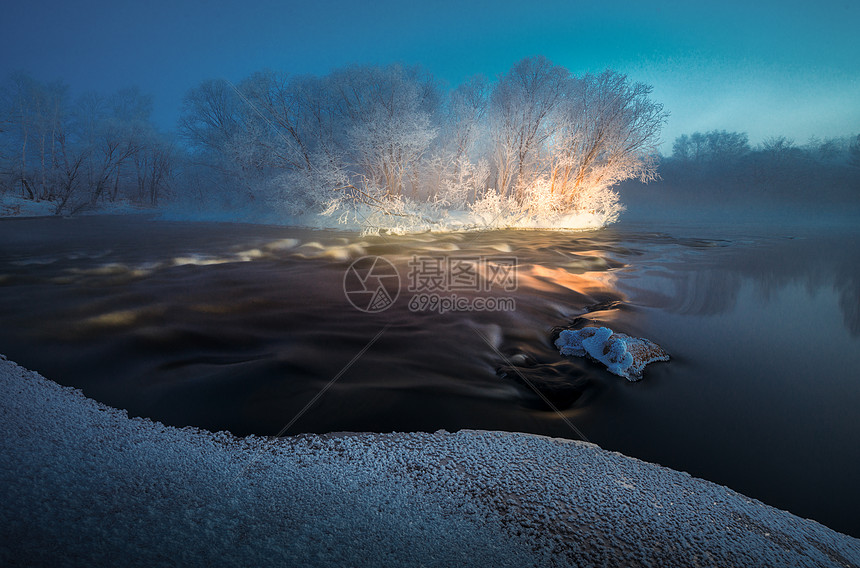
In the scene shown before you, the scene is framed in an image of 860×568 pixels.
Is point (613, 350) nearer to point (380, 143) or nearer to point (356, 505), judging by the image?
point (356, 505)

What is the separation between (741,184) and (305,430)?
196 feet

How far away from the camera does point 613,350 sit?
2.96m

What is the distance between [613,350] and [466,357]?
4.03 feet

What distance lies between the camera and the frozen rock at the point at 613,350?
9.35 ft

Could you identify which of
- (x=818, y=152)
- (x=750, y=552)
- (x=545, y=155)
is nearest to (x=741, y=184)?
(x=818, y=152)

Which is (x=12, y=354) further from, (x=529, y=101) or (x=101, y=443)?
(x=529, y=101)

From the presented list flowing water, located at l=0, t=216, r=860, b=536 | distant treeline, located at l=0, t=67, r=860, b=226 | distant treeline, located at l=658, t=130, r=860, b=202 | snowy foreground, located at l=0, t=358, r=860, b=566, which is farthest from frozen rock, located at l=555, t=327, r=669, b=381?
distant treeline, located at l=658, t=130, r=860, b=202

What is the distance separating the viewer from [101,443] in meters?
1.51

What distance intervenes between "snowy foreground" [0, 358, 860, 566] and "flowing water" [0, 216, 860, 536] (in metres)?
0.32

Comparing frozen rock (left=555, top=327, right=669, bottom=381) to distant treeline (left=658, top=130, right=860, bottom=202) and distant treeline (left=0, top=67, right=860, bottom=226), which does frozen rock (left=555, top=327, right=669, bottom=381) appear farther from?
distant treeline (left=658, top=130, right=860, bottom=202)

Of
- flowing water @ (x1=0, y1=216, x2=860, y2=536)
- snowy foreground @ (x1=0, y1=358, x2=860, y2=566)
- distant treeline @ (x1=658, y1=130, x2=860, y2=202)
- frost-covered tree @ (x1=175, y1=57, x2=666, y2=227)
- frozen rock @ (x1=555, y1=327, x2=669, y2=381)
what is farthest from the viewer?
distant treeline @ (x1=658, y1=130, x2=860, y2=202)

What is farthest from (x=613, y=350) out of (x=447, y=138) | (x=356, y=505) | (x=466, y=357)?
(x=447, y=138)

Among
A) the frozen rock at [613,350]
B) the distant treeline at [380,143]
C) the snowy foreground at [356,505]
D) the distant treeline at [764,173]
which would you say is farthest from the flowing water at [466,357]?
the distant treeline at [764,173]

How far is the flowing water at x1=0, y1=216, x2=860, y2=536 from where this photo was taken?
200 cm
